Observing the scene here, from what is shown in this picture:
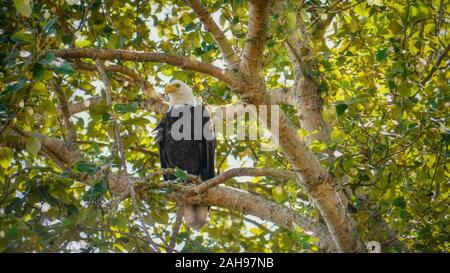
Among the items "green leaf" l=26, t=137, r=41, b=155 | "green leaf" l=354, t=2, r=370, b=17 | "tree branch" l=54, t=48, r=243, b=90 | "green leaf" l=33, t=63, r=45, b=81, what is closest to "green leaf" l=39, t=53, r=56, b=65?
"green leaf" l=33, t=63, r=45, b=81

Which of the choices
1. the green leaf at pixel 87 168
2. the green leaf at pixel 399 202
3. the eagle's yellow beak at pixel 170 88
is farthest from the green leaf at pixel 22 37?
the eagle's yellow beak at pixel 170 88

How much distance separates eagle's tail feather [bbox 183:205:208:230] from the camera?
581 cm

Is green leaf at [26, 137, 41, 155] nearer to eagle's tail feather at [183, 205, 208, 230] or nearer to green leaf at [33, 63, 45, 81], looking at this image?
green leaf at [33, 63, 45, 81]

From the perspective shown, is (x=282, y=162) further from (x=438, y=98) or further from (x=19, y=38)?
(x=19, y=38)

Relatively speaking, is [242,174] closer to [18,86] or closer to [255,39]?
[255,39]

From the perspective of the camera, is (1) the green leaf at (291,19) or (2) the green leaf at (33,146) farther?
(1) the green leaf at (291,19)

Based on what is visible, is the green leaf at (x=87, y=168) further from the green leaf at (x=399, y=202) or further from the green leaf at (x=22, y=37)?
the green leaf at (x=399, y=202)

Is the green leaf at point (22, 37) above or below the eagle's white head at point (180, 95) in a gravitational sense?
below

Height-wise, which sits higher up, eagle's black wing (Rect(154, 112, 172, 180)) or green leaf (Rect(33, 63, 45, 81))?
eagle's black wing (Rect(154, 112, 172, 180))

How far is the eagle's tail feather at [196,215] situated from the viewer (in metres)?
5.81

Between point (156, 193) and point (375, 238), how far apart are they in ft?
5.58

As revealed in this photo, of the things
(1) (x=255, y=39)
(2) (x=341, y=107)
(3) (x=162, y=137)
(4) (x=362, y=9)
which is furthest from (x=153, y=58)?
(3) (x=162, y=137)
